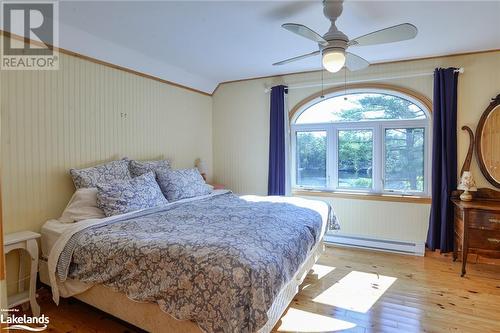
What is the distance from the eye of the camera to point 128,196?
260 centimetres

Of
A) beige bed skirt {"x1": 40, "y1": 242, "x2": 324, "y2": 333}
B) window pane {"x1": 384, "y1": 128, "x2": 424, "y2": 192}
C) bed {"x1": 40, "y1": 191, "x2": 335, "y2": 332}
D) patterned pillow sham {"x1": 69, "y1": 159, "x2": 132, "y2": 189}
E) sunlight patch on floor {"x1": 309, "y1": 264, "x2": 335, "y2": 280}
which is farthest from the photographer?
window pane {"x1": 384, "y1": 128, "x2": 424, "y2": 192}

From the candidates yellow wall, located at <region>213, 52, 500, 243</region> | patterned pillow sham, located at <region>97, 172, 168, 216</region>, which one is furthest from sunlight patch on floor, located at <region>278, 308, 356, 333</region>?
yellow wall, located at <region>213, 52, 500, 243</region>

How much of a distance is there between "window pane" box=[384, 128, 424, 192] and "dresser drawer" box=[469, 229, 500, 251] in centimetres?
86

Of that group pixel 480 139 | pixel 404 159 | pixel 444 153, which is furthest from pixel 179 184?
pixel 480 139

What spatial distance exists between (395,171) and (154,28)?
3237mm

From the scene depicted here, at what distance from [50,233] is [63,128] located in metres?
0.97

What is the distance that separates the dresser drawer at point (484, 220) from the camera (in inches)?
110

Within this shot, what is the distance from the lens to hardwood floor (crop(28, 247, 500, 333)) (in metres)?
2.12

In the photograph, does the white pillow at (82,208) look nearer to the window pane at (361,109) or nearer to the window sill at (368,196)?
the window sill at (368,196)

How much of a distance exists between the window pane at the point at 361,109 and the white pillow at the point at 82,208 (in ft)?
9.33

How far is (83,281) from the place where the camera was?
205cm

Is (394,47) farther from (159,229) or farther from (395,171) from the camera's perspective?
(159,229)

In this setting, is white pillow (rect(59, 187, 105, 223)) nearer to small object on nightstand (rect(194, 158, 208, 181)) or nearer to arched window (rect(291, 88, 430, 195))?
small object on nightstand (rect(194, 158, 208, 181))

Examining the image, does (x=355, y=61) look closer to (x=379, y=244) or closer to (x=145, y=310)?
(x=379, y=244)
